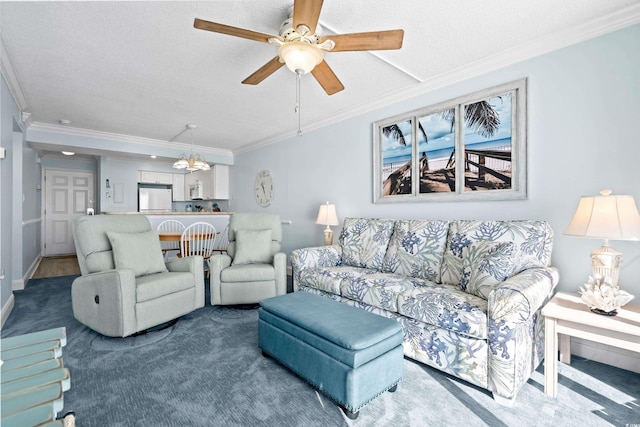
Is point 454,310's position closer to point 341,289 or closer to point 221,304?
point 341,289

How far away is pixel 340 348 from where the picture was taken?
159cm

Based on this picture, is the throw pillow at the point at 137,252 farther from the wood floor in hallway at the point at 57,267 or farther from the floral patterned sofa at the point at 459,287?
the wood floor in hallway at the point at 57,267

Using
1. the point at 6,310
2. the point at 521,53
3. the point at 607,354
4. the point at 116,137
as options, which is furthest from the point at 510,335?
the point at 116,137

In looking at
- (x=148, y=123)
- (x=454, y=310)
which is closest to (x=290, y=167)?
(x=148, y=123)

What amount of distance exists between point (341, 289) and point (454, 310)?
100 centimetres

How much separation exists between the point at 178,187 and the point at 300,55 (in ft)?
21.9

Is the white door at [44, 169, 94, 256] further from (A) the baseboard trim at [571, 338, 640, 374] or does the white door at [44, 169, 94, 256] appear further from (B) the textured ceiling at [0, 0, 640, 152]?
(A) the baseboard trim at [571, 338, 640, 374]

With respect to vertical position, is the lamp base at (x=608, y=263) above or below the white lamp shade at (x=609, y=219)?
below

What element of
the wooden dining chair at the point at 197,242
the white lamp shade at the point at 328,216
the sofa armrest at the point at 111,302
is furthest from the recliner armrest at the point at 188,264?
the white lamp shade at the point at 328,216

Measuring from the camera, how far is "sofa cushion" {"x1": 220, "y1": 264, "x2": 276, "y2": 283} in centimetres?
316

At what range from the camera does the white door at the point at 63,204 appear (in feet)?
22.4

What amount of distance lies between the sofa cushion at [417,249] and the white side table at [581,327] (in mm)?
860

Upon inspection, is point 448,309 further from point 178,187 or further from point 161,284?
point 178,187

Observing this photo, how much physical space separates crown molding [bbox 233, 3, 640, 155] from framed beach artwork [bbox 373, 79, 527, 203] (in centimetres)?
20
